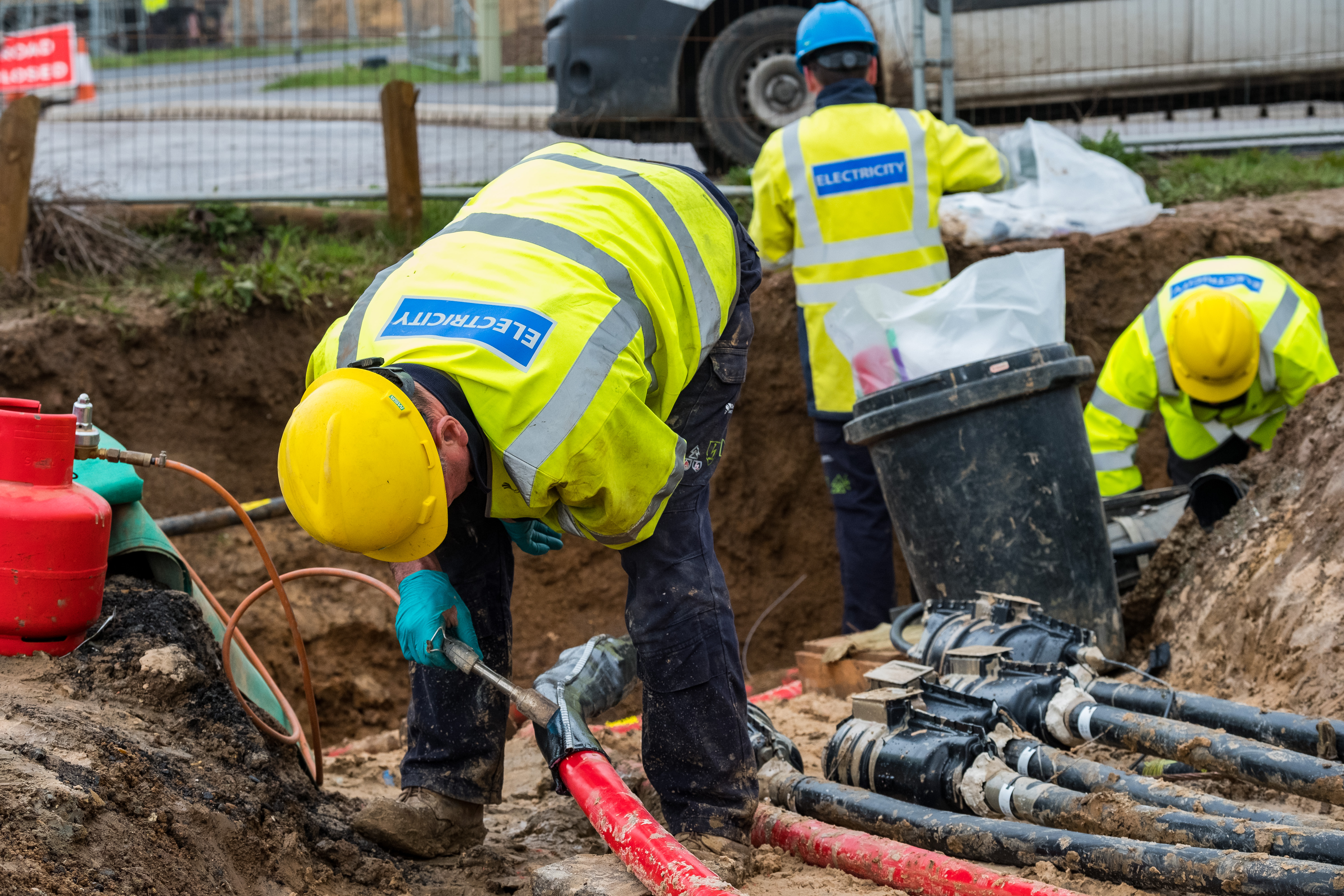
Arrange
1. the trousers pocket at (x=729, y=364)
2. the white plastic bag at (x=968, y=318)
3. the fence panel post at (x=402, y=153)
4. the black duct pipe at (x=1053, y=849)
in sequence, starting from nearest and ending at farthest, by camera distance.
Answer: the black duct pipe at (x=1053, y=849) → the trousers pocket at (x=729, y=364) → the white plastic bag at (x=968, y=318) → the fence panel post at (x=402, y=153)

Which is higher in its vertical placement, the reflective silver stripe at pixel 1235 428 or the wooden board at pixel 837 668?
the reflective silver stripe at pixel 1235 428

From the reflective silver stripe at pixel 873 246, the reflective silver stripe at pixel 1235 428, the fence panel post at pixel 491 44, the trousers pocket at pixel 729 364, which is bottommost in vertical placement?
the reflective silver stripe at pixel 1235 428

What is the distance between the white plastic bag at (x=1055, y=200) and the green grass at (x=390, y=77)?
283 cm

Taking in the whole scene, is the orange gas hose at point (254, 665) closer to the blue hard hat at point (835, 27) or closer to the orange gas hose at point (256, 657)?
the orange gas hose at point (256, 657)

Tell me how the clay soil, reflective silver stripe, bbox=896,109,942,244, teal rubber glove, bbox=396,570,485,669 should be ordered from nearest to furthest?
the clay soil, teal rubber glove, bbox=396,570,485,669, reflective silver stripe, bbox=896,109,942,244

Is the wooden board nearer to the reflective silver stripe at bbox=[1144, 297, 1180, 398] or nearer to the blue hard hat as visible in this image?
the reflective silver stripe at bbox=[1144, 297, 1180, 398]

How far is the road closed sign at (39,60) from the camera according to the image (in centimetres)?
958

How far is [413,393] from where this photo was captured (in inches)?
80.4

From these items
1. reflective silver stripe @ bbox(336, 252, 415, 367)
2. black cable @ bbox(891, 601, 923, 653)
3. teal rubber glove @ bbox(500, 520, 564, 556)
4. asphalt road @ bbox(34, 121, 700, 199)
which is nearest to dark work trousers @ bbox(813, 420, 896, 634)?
black cable @ bbox(891, 601, 923, 653)

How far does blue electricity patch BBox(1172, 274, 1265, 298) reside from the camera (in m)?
4.21

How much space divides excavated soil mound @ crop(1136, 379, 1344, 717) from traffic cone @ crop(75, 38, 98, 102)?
353 inches

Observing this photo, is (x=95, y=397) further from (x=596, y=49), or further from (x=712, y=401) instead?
(x=712, y=401)

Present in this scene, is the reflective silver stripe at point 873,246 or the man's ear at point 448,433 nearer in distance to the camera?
the man's ear at point 448,433

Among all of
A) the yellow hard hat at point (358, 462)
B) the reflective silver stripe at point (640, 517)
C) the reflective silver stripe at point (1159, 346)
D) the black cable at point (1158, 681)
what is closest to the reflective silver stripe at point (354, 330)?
the yellow hard hat at point (358, 462)
